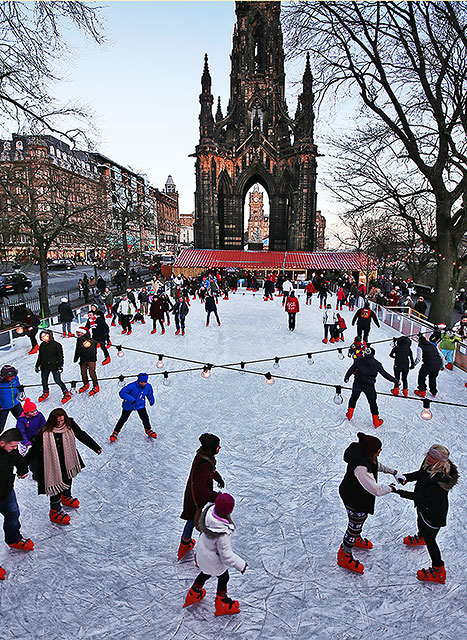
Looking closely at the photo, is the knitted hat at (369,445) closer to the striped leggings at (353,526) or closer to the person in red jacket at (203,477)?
the striped leggings at (353,526)

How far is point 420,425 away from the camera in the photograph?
19.8 feet

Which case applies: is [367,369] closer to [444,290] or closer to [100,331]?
Result: [100,331]

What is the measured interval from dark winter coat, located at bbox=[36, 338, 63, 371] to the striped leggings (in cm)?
553

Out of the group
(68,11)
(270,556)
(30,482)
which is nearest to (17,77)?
(68,11)

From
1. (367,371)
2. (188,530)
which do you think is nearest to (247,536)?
(188,530)

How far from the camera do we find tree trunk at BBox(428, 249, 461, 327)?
12039mm

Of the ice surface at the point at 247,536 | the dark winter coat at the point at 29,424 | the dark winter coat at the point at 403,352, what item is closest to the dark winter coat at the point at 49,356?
the ice surface at the point at 247,536

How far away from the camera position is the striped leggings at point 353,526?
3.10 meters

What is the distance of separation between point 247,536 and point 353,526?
113 centimetres

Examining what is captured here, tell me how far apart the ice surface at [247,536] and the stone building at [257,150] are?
35034 millimetres

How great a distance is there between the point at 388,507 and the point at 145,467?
3.09 m

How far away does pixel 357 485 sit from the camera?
3.06 m

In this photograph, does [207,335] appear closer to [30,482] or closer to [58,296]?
[30,482]

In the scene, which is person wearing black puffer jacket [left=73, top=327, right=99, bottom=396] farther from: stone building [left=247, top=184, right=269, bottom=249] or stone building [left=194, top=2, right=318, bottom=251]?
stone building [left=247, top=184, right=269, bottom=249]
